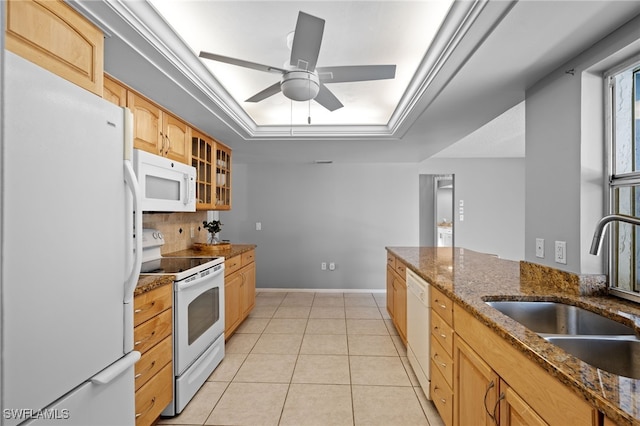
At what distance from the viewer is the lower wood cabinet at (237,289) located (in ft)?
9.55

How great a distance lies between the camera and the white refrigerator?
2.78ft

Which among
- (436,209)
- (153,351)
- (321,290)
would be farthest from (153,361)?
(436,209)

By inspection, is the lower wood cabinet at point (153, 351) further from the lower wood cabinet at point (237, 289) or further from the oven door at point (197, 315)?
the lower wood cabinet at point (237, 289)

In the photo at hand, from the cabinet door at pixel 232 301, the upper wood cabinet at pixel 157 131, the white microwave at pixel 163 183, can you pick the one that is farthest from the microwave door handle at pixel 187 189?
the cabinet door at pixel 232 301

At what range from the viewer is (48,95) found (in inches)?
37.3

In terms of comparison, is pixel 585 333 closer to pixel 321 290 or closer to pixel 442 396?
pixel 442 396

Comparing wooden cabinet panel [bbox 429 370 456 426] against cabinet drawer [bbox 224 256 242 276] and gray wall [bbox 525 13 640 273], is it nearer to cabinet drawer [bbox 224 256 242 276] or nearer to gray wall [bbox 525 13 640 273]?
gray wall [bbox 525 13 640 273]

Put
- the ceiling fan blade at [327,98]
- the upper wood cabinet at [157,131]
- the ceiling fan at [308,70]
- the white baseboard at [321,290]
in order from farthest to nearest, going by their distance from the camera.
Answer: the white baseboard at [321,290]
the upper wood cabinet at [157,131]
the ceiling fan blade at [327,98]
the ceiling fan at [308,70]

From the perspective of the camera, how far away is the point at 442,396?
1.70 meters

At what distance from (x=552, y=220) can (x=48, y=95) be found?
2.40 metres

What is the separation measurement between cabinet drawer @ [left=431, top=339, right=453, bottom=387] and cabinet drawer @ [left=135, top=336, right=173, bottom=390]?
1.64 m

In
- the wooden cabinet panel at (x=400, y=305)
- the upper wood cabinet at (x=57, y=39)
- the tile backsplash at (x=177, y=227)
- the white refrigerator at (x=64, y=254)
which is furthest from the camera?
the tile backsplash at (x=177, y=227)

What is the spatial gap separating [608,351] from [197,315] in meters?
2.26

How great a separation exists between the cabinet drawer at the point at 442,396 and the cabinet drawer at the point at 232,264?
196 centimetres
